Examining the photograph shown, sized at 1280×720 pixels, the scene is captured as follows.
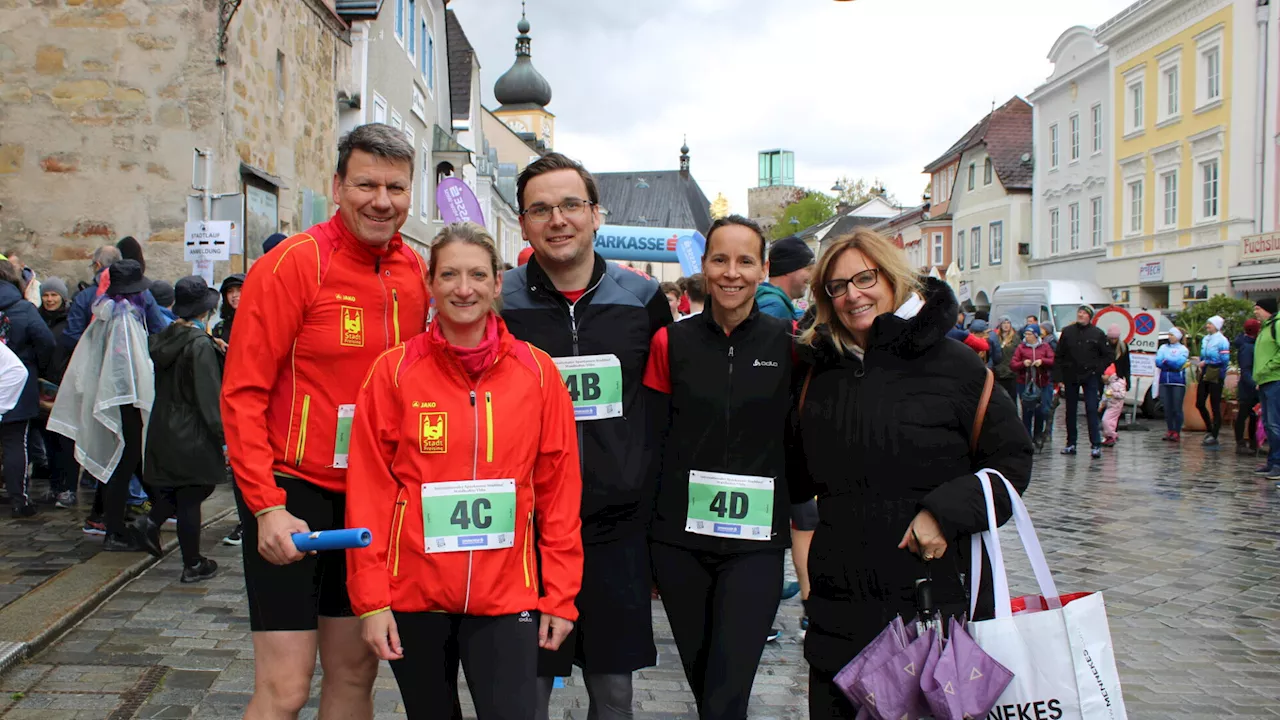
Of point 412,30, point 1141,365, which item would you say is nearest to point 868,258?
point 1141,365

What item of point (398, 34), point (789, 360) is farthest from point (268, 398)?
point (398, 34)

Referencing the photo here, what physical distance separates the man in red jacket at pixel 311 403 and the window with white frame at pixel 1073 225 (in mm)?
36671

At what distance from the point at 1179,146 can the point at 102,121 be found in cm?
2755

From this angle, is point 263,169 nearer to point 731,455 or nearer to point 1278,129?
point 731,455

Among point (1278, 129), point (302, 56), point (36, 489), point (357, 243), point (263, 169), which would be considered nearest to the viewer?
point (357, 243)

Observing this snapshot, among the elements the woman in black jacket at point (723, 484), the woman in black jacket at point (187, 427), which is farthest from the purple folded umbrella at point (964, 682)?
the woman in black jacket at point (187, 427)

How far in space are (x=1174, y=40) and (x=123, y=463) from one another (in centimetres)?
3022

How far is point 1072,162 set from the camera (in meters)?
35.9

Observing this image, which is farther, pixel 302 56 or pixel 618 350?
pixel 302 56

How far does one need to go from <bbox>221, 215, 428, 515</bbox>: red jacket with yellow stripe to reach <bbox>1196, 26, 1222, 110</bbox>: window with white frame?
94.2 ft

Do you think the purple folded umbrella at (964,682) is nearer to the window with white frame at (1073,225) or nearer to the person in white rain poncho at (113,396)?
the person in white rain poncho at (113,396)

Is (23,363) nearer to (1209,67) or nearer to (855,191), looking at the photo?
(1209,67)

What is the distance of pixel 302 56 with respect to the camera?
13430mm

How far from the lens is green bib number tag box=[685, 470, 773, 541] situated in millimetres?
3053
